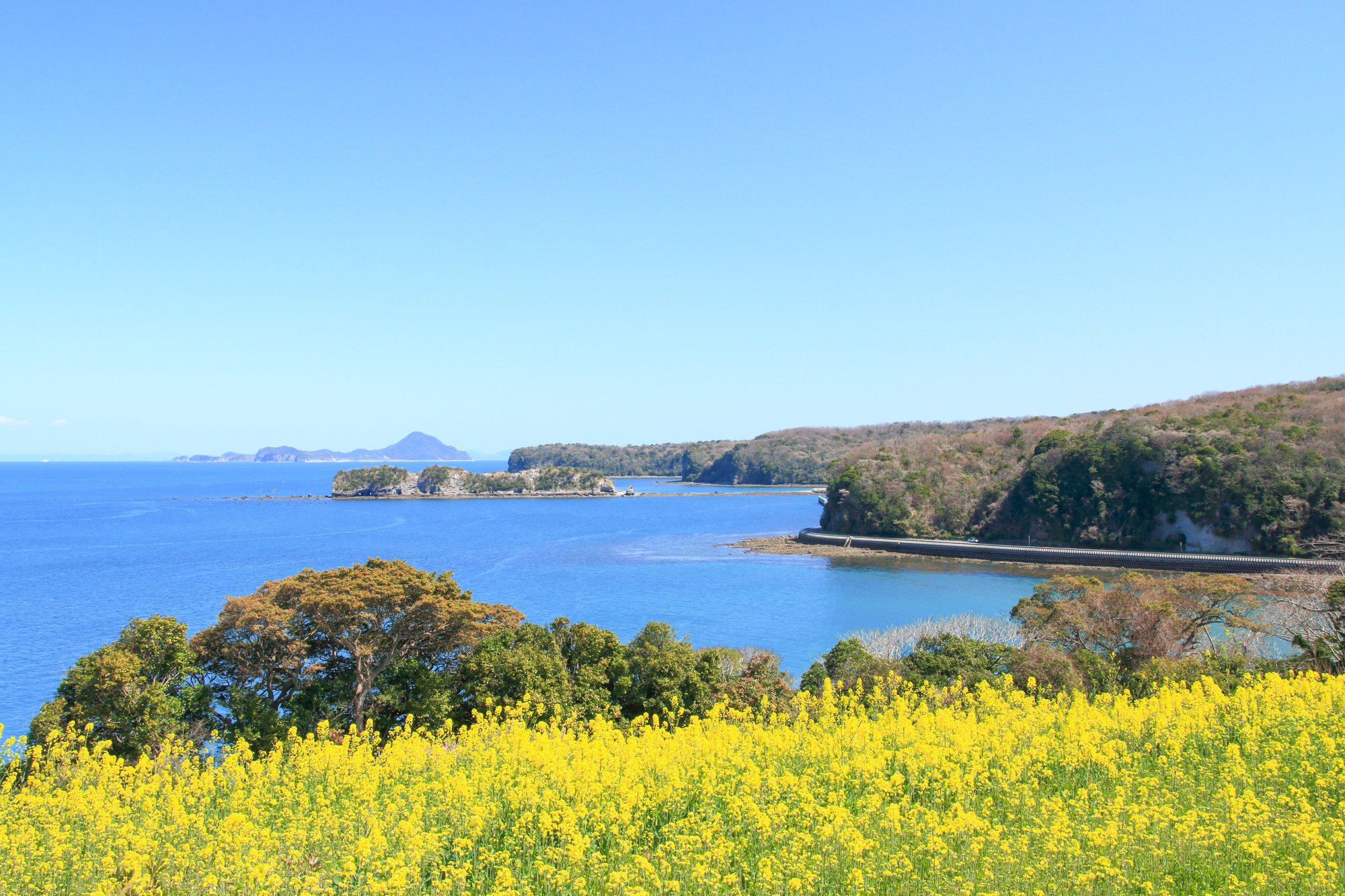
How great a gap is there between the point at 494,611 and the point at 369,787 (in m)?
12.3

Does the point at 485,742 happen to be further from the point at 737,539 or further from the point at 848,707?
the point at 737,539

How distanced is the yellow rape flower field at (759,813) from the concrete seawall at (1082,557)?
1734 inches

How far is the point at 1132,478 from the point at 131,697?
62327mm

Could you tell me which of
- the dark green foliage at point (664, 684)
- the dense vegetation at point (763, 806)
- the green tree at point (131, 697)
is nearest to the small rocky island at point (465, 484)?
the dark green foliage at point (664, 684)

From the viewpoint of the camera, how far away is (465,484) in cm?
13500

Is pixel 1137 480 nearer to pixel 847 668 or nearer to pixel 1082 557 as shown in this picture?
pixel 1082 557

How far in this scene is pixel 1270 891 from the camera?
15.4ft

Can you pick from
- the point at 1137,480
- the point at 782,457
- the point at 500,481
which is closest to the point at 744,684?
the point at 1137,480

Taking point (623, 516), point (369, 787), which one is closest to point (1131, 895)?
point (369, 787)

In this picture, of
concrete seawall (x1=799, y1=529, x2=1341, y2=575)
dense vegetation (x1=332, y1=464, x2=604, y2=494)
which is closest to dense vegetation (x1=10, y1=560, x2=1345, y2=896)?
concrete seawall (x1=799, y1=529, x2=1341, y2=575)

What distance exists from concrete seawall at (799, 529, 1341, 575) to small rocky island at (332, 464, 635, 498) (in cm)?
7353

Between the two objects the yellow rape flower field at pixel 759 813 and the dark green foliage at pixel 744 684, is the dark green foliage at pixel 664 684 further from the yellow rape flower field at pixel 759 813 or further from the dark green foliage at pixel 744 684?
the yellow rape flower field at pixel 759 813

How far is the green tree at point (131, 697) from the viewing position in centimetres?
1408

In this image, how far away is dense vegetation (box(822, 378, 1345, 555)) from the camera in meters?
52.1
